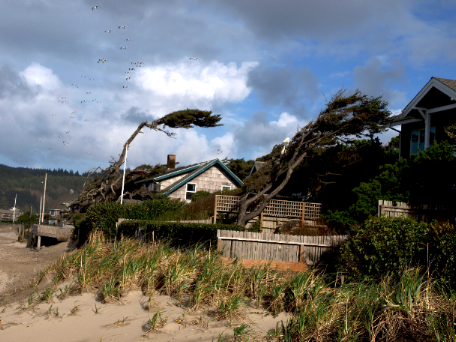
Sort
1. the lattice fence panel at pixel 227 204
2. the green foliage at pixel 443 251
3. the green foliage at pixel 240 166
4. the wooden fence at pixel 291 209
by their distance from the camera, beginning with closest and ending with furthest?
the green foliage at pixel 443 251 → the wooden fence at pixel 291 209 → the lattice fence panel at pixel 227 204 → the green foliage at pixel 240 166

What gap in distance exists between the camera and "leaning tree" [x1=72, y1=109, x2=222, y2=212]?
33.2 m

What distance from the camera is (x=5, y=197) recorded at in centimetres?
17925

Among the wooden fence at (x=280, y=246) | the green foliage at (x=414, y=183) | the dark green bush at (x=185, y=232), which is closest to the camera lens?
the wooden fence at (x=280, y=246)

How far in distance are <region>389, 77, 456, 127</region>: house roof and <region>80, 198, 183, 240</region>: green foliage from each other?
600 inches

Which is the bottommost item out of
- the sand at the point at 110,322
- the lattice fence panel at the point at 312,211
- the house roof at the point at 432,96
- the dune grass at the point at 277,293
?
the sand at the point at 110,322

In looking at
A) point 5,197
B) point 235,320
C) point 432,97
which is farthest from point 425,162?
point 5,197

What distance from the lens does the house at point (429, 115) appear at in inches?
765

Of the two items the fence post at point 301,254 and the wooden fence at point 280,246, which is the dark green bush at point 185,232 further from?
the fence post at point 301,254

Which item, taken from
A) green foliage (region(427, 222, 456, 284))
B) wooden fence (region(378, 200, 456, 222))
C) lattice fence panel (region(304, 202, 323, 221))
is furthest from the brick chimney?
green foliage (region(427, 222, 456, 284))

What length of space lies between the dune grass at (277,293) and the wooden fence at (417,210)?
7232 millimetres

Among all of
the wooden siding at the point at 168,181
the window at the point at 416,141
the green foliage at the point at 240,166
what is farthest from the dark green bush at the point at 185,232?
the green foliage at the point at 240,166

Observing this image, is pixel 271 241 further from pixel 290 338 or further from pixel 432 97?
pixel 432 97

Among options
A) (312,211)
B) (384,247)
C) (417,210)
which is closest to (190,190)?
(312,211)

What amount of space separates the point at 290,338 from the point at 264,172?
53.2 ft
